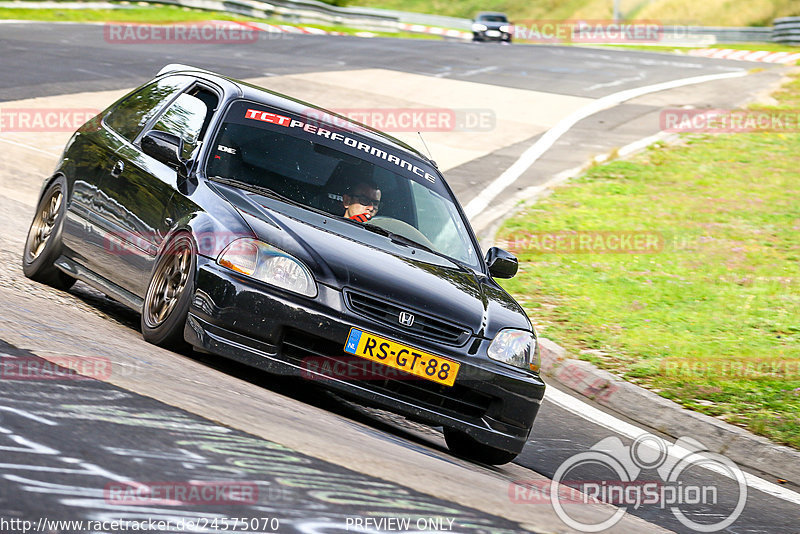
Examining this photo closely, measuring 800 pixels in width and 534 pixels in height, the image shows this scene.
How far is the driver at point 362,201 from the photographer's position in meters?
6.87

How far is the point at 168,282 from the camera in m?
6.26

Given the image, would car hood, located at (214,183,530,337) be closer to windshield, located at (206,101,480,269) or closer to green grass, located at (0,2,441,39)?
windshield, located at (206,101,480,269)

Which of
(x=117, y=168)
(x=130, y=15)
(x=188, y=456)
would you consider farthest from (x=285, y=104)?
(x=130, y=15)

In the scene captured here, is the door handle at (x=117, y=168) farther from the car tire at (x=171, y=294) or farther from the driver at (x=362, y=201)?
the driver at (x=362, y=201)

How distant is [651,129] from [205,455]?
18.0 metres

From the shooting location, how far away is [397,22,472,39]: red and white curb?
46.7m

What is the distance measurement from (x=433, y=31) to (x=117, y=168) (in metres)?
43.3

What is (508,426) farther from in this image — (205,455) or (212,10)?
(212,10)

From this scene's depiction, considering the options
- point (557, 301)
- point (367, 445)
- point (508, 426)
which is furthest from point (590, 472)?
point (557, 301)

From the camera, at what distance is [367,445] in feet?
16.6

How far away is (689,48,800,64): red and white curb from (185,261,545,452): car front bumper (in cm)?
2959

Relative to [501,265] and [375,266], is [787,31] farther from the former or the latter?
[375,266]

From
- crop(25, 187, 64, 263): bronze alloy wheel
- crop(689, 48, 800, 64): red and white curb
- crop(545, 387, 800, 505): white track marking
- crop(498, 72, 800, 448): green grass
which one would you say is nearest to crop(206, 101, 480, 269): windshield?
crop(545, 387, 800, 505): white track marking

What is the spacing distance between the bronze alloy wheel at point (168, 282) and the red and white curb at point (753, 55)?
97.5 feet
